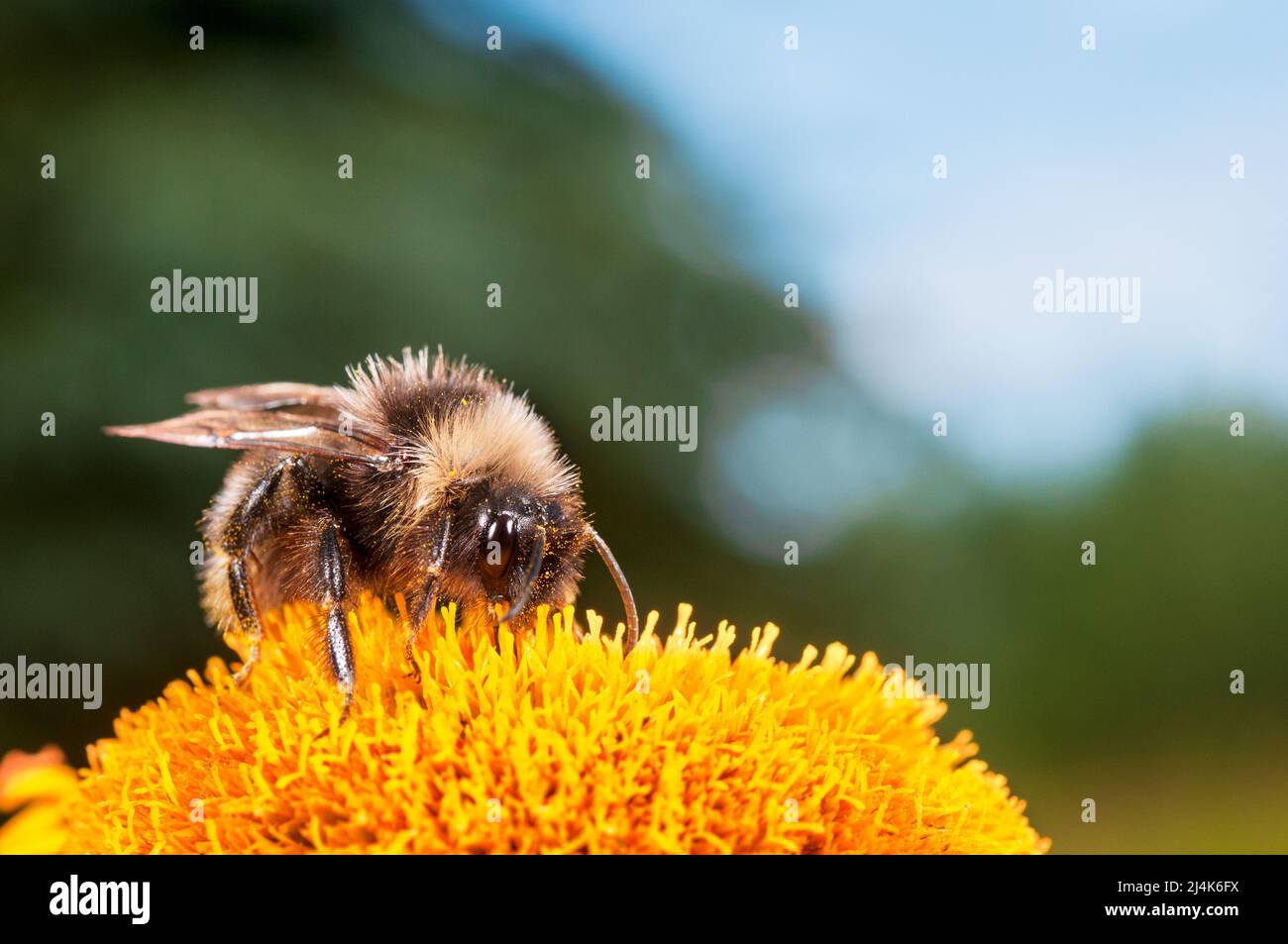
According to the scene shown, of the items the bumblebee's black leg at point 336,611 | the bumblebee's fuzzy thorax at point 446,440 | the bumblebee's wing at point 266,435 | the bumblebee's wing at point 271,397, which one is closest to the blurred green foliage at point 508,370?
the bumblebee's wing at point 271,397

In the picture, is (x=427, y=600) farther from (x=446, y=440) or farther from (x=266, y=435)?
(x=266, y=435)

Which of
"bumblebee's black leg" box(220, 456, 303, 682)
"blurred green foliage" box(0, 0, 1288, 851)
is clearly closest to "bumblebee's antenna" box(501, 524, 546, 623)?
"bumblebee's black leg" box(220, 456, 303, 682)

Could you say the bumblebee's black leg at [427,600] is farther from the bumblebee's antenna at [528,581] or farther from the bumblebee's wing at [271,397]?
the bumblebee's wing at [271,397]

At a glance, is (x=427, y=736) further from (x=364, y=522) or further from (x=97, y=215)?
(x=97, y=215)

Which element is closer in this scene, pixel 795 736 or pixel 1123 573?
pixel 795 736

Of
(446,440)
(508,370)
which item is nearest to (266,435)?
(446,440)

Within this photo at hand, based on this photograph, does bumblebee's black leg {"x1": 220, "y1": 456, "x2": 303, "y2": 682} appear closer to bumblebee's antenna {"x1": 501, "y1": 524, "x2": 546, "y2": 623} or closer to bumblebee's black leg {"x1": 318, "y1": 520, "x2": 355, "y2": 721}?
bumblebee's black leg {"x1": 318, "y1": 520, "x2": 355, "y2": 721}
